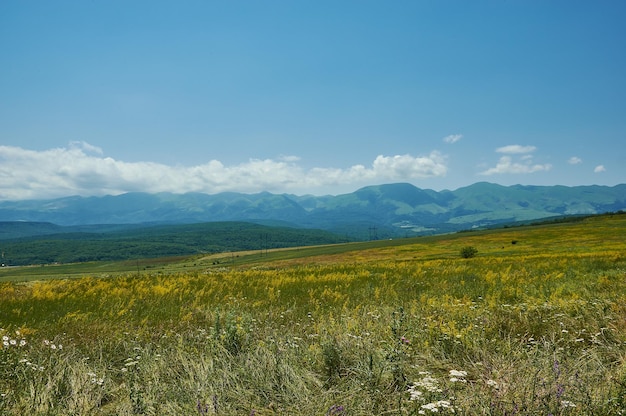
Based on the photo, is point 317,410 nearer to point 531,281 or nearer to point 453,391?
point 453,391

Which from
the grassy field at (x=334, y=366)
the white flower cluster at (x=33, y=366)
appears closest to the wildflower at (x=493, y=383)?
the grassy field at (x=334, y=366)

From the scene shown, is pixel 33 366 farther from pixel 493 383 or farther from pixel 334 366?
pixel 493 383

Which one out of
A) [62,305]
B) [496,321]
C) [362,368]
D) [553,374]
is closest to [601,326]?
[496,321]

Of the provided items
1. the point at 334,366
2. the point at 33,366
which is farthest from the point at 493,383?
the point at 33,366

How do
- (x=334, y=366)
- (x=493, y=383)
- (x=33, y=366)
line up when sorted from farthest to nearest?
(x=33, y=366), (x=334, y=366), (x=493, y=383)

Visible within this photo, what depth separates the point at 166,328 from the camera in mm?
9219

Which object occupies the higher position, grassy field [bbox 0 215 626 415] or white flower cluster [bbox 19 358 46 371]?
white flower cluster [bbox 19 358 46 371]

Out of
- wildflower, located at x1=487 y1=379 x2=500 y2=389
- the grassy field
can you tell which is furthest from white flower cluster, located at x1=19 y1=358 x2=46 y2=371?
wildflower, located at x1=487 y1=379 x2=500 y2=389

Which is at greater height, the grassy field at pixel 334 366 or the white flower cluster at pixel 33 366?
the white flower cluster at pixel 33 366

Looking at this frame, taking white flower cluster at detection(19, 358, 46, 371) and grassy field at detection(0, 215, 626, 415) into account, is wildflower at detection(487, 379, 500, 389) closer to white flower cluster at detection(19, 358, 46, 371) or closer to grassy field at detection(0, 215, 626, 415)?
grassy field at detection(0, 215, 626, 415)

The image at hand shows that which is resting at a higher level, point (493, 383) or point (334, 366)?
point (493, 383)

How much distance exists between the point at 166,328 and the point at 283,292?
7.13 meters

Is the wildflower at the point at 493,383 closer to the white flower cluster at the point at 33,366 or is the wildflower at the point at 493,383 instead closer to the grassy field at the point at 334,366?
the grassy field at the point at 334,366

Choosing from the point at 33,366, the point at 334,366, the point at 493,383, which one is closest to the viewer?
the point at 493,383
